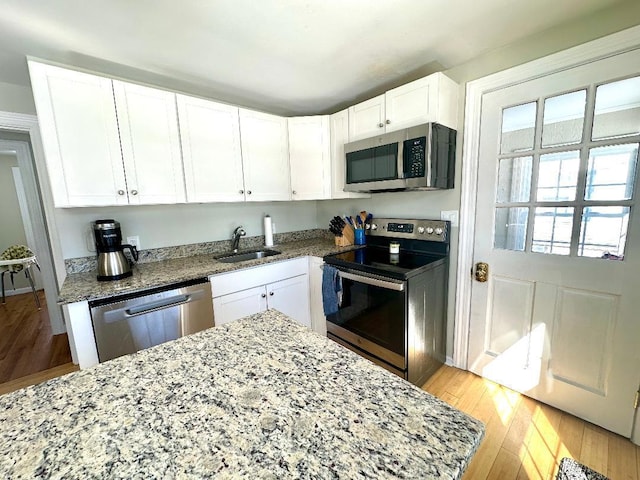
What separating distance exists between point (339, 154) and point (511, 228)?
4.62 feet

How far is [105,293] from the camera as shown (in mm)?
1477

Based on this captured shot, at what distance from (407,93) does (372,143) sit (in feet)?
1.26

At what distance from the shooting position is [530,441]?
1.49 m

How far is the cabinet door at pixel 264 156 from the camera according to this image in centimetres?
222

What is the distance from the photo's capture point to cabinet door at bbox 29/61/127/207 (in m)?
1.50

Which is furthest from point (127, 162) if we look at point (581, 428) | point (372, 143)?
point (581, 428)

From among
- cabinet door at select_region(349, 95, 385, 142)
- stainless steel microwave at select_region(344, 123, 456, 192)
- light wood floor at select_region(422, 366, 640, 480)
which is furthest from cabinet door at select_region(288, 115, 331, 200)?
light wood floor at select_region(422, 366, 640, 480)

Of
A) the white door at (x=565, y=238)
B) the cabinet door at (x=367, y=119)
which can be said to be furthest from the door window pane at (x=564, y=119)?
the cabinet door at (x=367, y=119)

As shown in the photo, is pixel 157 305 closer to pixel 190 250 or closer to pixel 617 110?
pixel 190 250

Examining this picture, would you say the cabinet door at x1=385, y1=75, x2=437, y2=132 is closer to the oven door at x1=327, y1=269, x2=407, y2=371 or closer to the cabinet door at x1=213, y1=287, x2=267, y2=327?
the oven door at x1=327, y1=269, x2=407, y2=371

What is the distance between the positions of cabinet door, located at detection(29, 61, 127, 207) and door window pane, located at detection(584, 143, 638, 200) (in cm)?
274

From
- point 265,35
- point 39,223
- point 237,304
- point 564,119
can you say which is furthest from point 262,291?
point 39,223

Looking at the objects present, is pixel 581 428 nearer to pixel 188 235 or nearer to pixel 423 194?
pixel 423 194

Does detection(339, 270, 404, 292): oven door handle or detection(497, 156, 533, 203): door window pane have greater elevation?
detection(497, 156, 533, 203): door window pane
